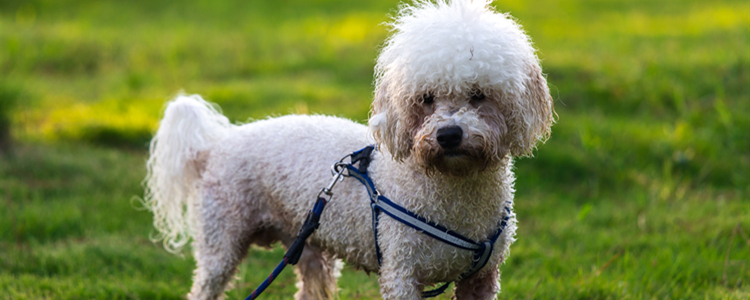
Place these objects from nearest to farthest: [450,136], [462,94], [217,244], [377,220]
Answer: [450,136]
[462,94]
[377,220]
[217,244]

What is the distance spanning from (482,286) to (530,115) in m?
1.07

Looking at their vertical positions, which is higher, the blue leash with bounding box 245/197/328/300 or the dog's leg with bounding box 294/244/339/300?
the blue leash with bounding box 245/197/328/300

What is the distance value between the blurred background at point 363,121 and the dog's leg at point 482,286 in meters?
0.98

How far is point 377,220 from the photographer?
3.53 m

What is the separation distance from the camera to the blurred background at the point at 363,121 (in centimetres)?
538

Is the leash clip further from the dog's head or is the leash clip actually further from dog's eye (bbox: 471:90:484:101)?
dog's eye (bbox: 471:90:484:101)

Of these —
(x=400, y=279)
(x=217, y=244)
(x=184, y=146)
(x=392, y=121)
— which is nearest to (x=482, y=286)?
(x=400, y=279)

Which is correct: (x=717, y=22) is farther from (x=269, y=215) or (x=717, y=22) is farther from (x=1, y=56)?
(x=1, y=56)

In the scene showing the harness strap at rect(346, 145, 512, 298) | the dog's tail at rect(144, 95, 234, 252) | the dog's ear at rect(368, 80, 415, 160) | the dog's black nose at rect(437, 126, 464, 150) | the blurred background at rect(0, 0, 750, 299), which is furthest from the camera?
the blurred background at rect(0, 0, 750, 299)

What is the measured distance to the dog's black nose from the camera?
2.94 meters

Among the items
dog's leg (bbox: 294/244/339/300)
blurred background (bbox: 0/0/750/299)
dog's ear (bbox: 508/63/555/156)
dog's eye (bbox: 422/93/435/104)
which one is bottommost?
blurred background (bbox: 0/0/750/299)

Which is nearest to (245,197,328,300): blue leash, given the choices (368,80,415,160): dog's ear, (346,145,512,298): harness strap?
(346,145,512,298): harness strap

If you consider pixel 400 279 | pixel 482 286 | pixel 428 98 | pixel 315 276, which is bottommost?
pixel 315 276

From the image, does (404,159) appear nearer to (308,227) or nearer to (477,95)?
(477,95)
